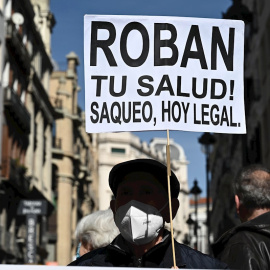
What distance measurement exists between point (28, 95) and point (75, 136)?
Answer: 812 inches

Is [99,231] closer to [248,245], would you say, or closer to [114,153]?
[248,245]

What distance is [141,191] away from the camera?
4.51 meters

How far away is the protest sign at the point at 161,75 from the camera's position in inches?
191

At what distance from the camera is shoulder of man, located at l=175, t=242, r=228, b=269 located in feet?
14.4

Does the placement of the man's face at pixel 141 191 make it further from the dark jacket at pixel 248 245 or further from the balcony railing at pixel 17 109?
the balcony railing at pixel 17 109

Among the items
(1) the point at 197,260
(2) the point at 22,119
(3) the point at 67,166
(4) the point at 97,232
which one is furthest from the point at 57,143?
(1) the point at 197,260

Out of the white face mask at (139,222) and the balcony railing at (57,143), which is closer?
the white face mask at (139,222)

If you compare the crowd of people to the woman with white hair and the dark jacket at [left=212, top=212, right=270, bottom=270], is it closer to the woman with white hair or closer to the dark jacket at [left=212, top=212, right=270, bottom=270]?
the dark jacket at [left=212, top=212, right=270, bottom=270]

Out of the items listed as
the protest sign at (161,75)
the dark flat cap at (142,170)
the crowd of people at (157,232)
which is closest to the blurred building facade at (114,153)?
the protest sign at (161,75)

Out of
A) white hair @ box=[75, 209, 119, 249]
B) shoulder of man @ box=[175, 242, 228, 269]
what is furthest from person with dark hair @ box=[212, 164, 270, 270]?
white hair @ box=[75, 209, 119, 249]

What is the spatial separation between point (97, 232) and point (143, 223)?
69.9 inches

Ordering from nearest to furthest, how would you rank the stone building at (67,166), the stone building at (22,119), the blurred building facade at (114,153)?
the stone building at (22,119), the stone building at (67,166), the blurred building facade at (114,153)

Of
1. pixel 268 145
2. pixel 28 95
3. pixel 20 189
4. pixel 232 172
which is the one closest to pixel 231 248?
pixel 268 145

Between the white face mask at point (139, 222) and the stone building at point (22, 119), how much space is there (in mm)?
31393
